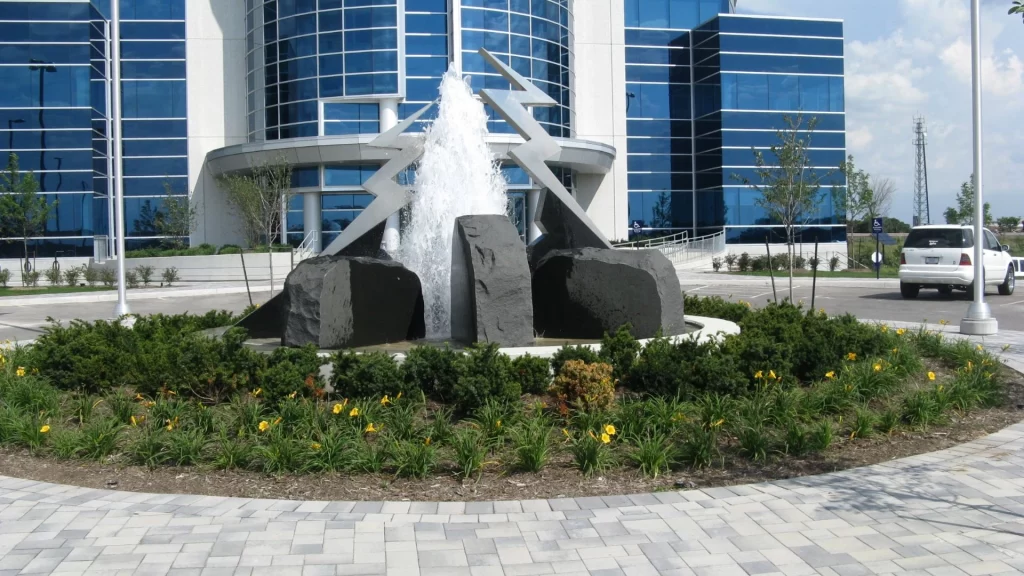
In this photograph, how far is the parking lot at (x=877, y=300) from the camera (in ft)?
60.3

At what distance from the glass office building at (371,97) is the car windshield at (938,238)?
2102cm

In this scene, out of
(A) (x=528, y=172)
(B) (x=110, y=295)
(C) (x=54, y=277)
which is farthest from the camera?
(C) (x=54, y=277)

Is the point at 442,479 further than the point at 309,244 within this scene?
No

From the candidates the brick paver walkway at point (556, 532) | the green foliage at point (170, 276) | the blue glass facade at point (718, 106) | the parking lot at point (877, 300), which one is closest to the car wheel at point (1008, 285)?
the parking lot at point (877, 300)

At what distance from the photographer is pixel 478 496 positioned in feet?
18.8

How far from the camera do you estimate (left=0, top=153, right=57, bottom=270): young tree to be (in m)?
38.7

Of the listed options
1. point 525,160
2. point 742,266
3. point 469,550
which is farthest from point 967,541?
point 742,266

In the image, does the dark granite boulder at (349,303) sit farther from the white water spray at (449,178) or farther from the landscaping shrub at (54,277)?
the landscaping shrub at (54,277)

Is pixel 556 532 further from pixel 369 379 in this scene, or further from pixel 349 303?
pixel 349 303

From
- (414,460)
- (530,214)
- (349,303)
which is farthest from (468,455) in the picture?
(530,214)

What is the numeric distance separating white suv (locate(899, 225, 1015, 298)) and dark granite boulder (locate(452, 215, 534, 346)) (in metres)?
15.4

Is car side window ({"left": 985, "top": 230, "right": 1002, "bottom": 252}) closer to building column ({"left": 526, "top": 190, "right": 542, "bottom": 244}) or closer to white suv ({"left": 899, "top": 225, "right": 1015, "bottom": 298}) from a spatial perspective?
→ white suv ({"left": 899, "top": 225, "right": 1015, "bottom": 298})

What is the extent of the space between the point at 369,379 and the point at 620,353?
2.41m

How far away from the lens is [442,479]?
6.07 m
